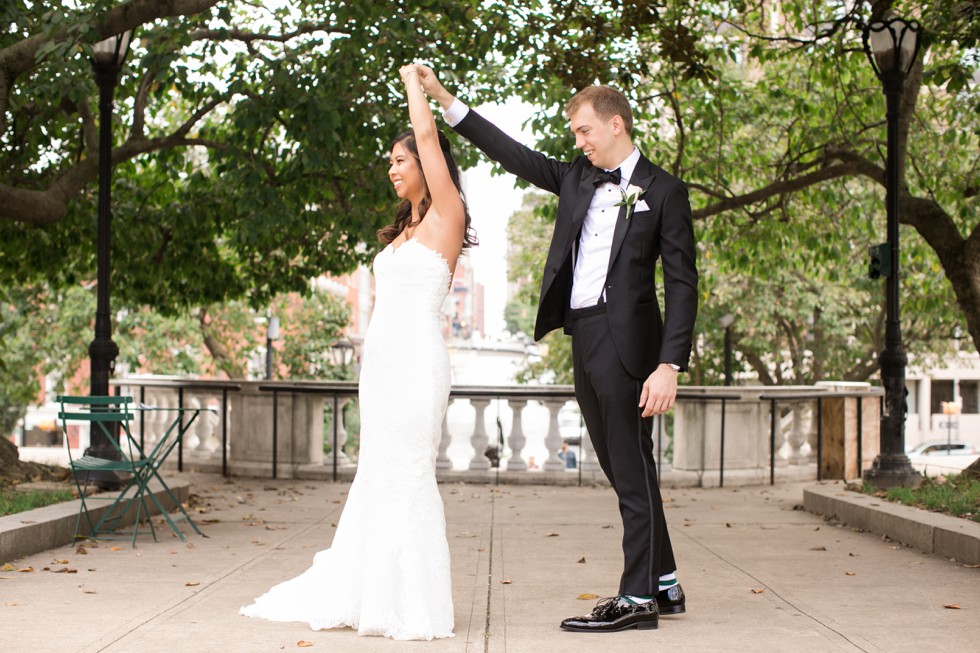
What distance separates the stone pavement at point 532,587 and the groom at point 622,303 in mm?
364

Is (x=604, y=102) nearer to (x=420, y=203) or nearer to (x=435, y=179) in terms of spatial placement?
(x=435, y=179)

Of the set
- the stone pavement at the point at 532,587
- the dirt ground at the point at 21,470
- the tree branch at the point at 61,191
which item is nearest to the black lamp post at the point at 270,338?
the tree branch at the point at 61,191

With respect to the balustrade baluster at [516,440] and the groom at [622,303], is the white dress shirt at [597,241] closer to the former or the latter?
the groom at [622,303]

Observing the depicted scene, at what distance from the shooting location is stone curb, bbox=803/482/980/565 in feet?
24.7

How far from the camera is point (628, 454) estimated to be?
5.21m

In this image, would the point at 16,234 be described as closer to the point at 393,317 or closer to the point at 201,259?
the point at 201,259

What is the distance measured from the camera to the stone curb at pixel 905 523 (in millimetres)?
7523

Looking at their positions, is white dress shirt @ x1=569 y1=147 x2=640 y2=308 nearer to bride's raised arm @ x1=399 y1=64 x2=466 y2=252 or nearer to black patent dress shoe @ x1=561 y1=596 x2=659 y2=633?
bride's raised arm @ x1=399 y1=64 x2=466 y2=252

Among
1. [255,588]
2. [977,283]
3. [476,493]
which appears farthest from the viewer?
[476,493]

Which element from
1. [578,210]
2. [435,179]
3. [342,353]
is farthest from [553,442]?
[342,353]

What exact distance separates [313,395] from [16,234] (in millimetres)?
4335

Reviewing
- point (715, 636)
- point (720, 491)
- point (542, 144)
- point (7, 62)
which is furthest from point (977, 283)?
point (7, 62)

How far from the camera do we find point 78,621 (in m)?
5.39

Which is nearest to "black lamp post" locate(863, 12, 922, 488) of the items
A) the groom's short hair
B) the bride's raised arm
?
the groom's short hair
